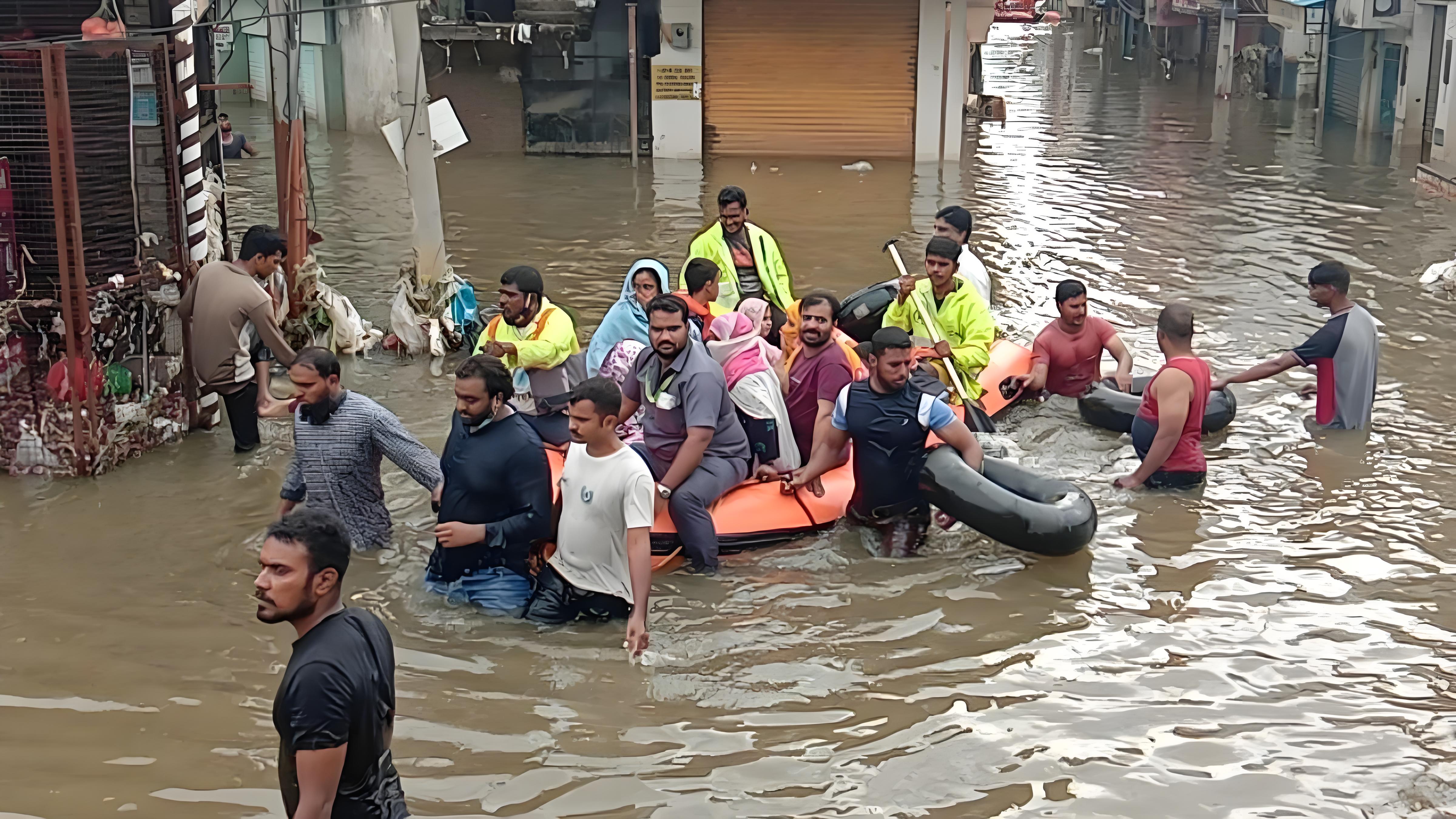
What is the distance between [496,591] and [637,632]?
1064mm

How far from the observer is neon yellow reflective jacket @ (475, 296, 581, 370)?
828 cm

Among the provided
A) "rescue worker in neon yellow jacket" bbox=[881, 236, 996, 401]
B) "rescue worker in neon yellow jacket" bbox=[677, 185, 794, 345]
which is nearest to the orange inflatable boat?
"rescue worker in neon yellow jacket" bbox=[881, 236, 996, 401]

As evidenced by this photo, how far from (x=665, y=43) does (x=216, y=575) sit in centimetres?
1644

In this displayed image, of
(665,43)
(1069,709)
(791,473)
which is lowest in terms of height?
(1069,709)

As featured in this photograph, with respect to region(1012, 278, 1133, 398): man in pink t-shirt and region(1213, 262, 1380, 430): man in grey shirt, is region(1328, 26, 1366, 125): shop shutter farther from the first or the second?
region(1012, 278, 1133, 398): man in pink t-shirt

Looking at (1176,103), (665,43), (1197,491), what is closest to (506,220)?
(665,43)

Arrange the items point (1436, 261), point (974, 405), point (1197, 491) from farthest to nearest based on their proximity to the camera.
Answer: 1. point (1436, 261)
2. point (974, 405)
3. point (1197, 491)

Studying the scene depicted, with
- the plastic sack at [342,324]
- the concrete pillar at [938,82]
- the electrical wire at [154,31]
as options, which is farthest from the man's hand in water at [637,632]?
the concrete pillar at [938,82]

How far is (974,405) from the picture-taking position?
9.35m

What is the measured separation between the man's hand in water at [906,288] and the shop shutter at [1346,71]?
20703 millimetres

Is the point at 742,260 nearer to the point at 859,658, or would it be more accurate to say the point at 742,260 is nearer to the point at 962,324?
the point at 962,324

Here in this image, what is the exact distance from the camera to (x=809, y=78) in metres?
23.1

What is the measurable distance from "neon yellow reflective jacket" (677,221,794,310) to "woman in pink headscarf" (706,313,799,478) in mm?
1953

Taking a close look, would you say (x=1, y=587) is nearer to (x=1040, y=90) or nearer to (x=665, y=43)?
(x=665, y=43)
